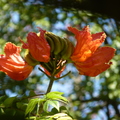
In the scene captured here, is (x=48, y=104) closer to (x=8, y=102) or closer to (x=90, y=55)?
(x=8, y=102)

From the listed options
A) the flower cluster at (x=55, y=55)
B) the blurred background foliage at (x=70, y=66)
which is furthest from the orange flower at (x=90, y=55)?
the blurred background foliage at (x=70, y=66)

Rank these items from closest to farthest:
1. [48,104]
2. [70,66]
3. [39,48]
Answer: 1. [48,104]
2. [39,48]
3. [70,66]

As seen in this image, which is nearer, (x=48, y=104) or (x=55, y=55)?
(x=48, y=104)

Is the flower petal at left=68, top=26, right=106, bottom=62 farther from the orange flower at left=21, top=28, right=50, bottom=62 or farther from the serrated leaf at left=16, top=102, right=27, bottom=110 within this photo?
the serrated leaf at left=16, top=102, right=27, bottom=110

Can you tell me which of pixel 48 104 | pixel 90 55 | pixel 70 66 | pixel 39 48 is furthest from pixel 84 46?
pixel 70 66

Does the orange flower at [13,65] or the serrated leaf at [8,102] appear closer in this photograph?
the serrated leaf at [8,102]

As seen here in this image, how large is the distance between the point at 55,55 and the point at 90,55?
0.40ft

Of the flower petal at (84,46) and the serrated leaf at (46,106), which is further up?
the flower petal at (84,46)

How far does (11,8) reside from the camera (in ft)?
13.7

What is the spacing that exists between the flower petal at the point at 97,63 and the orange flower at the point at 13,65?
0.18 meters

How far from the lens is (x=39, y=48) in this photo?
3.50 feet

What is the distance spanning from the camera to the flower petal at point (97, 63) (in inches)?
44.4

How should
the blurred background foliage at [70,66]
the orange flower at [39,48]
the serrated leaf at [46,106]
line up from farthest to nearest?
the blurred background foliage at [70,66] → the orange flower at [39,48] → the serrated leaf at [46,106]

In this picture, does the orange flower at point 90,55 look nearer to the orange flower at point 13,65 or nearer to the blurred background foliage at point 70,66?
the orange flower at point 13,65
